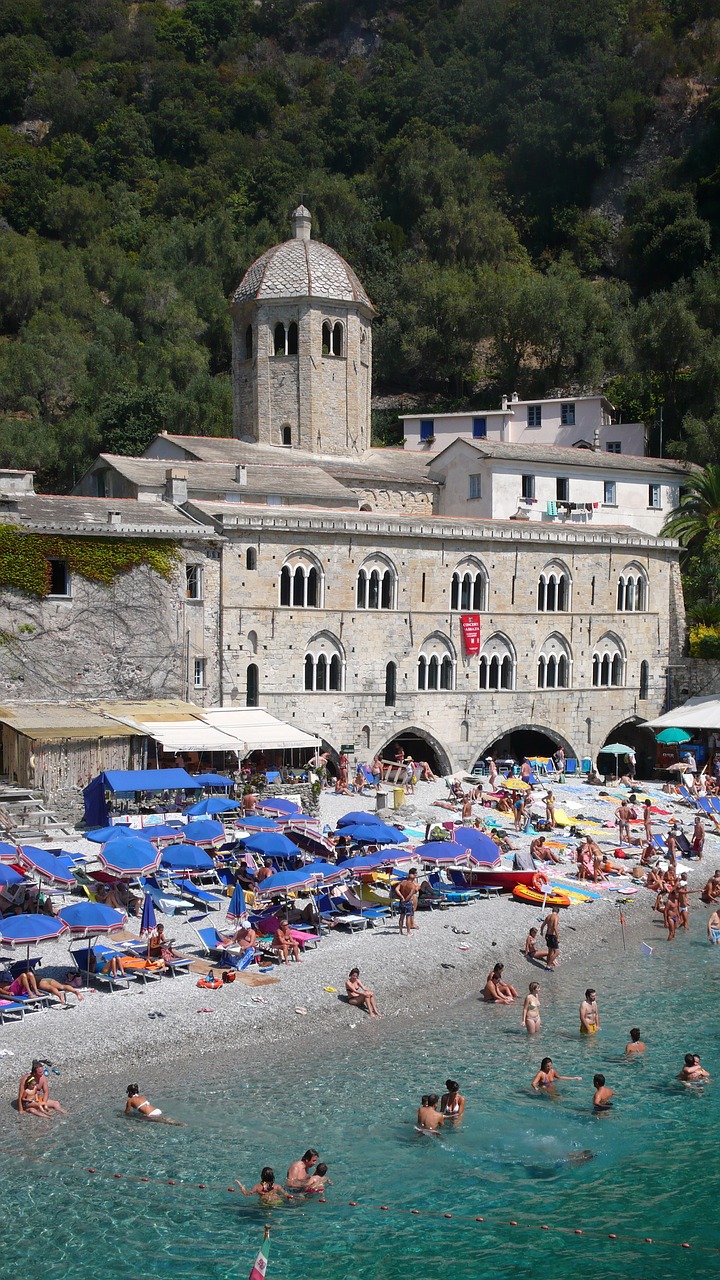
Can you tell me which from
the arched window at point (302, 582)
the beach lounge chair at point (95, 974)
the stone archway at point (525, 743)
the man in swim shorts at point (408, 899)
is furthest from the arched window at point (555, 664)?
the beach lounge chair at point (95, 974)

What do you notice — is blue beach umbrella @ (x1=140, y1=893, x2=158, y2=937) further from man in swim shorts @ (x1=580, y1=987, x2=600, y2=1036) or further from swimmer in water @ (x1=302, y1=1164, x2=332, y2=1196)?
swimmer in water @ (x1=302, y1=1164, x2=332, y2=1196)

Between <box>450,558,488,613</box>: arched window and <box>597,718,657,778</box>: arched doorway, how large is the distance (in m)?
7.98

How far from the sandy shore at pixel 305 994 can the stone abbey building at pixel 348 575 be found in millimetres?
12795

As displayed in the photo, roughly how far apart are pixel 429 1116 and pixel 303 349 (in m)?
36.7

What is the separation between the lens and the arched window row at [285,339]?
51500mm

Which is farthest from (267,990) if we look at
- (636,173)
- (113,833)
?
(636,173)

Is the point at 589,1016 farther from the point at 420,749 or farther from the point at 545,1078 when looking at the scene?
the point at 420,749

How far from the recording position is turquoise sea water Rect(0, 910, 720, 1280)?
653 inches

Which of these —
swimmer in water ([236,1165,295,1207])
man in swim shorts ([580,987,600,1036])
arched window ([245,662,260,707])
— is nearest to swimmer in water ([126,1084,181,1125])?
swimmer in water ([236,1165,295,1207])

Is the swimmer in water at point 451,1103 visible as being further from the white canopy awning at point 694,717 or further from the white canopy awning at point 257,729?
the white canopy awning at point 694,717

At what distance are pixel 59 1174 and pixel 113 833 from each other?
36.2 ft

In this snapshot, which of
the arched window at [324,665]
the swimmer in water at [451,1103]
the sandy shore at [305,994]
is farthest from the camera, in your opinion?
the arched window at [324,665]

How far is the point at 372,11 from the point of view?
116 meters

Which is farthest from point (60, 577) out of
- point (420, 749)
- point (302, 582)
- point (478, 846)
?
point (478, 846)
